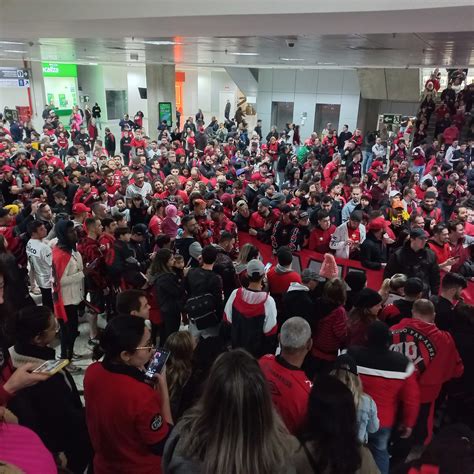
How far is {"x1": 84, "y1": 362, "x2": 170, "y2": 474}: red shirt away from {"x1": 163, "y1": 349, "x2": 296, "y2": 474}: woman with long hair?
38cm

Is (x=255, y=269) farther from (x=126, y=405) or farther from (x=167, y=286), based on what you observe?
(x=126, y=405)

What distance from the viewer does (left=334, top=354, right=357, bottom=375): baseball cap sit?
252cm

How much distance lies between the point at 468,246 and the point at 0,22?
7.56 metres

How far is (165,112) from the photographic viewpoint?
1791cm

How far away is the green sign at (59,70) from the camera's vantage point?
22734 mm

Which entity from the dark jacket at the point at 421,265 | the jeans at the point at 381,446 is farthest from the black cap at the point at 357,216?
the jeans at the point at 381,446

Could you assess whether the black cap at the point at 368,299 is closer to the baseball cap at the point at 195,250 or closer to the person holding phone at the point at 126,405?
the person holding phone at the point at 126,405

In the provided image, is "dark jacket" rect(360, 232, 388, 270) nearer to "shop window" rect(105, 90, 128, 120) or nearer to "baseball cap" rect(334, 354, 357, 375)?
"baseball cap" rect(334, 354, 357, 375)

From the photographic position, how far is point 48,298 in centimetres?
499

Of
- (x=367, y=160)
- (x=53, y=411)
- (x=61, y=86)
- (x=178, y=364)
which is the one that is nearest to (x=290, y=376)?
(x=178, y=364)

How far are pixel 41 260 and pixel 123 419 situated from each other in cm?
309

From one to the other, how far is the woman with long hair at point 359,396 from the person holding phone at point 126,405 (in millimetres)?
1015

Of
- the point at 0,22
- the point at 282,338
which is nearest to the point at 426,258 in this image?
the point at 282,338

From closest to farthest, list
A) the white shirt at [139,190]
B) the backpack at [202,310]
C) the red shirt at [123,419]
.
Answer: the red shirt at [123,419] → the backpack at [202,310] → the white shirt at [139,190]
